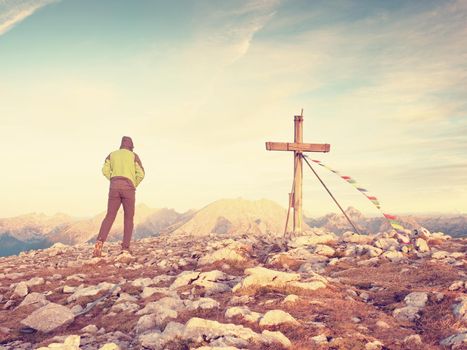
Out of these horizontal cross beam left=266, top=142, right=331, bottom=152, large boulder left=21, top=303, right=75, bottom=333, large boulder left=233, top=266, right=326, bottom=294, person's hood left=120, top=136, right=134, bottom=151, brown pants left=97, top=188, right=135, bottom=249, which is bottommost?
large boulder left=21, top=303, right=75, bottom=333

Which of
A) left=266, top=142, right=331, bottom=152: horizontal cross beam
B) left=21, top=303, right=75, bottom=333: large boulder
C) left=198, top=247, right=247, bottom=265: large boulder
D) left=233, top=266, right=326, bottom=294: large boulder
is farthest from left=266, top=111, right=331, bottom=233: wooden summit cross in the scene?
left=21, top=303, right=75, bottom=333: large boulder

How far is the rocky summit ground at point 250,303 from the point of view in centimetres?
624

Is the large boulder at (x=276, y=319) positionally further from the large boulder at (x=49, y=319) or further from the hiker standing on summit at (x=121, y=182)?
the hiker standing on summit at (x=121, y=182)

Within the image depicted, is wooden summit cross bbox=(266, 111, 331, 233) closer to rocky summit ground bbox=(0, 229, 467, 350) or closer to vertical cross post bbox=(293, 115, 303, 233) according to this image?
vertical cross post bbox=(293, 115, 303, 233)

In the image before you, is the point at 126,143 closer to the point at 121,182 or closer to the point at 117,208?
the point at 121,182

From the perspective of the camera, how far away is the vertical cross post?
2081cm

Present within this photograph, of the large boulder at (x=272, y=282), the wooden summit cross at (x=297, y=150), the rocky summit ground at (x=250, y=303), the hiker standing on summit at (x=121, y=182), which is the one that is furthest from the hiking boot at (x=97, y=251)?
the wooden summit cross at (x=297, y=150)

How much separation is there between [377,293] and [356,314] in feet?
7.25

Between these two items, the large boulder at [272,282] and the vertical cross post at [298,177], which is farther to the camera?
the vertical cross post at [298,177]

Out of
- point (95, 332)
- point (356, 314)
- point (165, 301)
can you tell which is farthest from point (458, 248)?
point (95, 332)

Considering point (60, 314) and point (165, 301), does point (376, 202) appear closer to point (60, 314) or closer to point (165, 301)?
point (165, 301)

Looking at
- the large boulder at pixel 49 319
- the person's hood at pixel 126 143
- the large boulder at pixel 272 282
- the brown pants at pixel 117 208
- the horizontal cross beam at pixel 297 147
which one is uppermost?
the horizontal cross beam at pixel 297 147

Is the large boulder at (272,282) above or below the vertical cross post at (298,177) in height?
below

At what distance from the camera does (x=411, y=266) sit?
41.1ft
